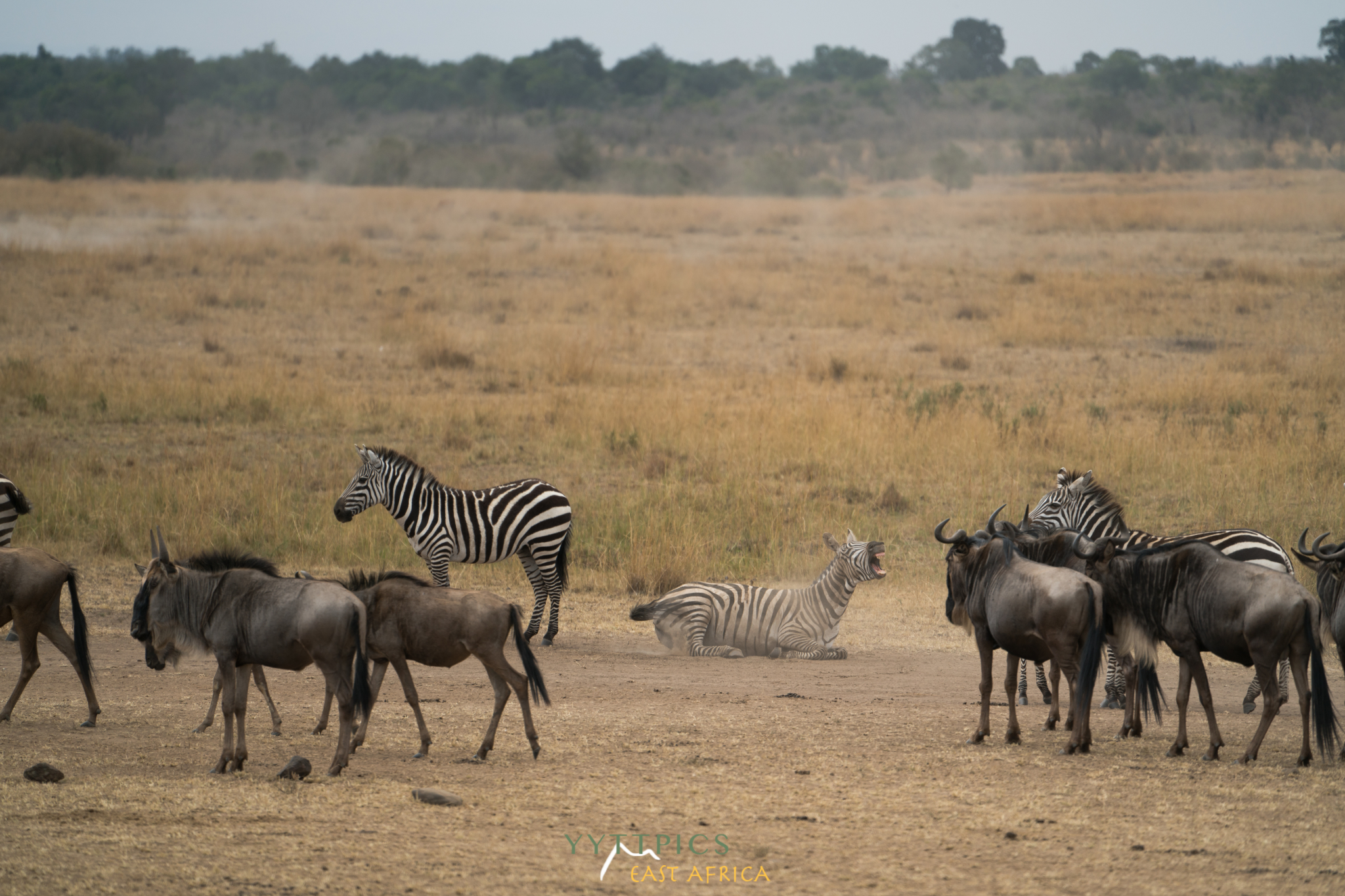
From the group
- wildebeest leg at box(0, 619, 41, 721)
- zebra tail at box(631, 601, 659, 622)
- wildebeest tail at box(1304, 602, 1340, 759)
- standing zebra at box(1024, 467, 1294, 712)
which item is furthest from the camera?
zebra tail at box(631, 601, 659, 622)

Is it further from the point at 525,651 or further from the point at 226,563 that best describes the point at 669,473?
the point at 226,563

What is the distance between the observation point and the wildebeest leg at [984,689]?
20.3 ft

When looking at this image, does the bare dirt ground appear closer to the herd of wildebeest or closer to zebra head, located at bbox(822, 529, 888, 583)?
the herd of wildebeest

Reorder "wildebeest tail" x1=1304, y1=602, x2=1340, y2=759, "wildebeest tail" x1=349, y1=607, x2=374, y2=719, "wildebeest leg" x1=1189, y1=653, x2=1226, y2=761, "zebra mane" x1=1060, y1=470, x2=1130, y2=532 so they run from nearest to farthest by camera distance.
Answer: "wildebeest tail" x1=349, y1=607, x2=374, y2=719 → "wildebeest tail" x1=1304, y1=602, x2=1340, y2=759 → "wildebeest leg" x1=1189, y1=653, x2=1226, y2=761 → "zebra mane" x1=1060, y1=470, x2=1130, y2=532

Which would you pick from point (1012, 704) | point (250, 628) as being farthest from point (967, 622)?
point (250, 628)

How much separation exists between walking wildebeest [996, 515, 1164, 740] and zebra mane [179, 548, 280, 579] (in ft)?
11.9

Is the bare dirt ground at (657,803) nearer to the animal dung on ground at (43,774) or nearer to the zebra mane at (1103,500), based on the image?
the animal dung on ground at (43,774)

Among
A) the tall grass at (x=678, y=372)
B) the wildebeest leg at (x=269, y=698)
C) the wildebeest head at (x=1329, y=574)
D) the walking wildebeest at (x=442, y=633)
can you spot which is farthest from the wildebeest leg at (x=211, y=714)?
the wildebeest head at (x=1329, y=574)

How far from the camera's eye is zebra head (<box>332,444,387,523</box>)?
944 cm

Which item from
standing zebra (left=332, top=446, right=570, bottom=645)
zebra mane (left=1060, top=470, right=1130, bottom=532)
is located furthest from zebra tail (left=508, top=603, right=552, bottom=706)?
zebra mane (left=1060, top=470, right=1130, bottom=532)

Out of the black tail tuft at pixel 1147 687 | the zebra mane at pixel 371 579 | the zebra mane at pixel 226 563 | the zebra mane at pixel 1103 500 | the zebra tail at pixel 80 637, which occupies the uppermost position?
the zebra mane at pixel 226 563

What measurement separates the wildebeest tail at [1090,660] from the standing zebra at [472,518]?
4119 mm

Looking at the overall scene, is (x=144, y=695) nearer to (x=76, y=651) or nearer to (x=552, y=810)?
(x=76, y=651)

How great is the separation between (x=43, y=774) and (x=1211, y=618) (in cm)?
496
